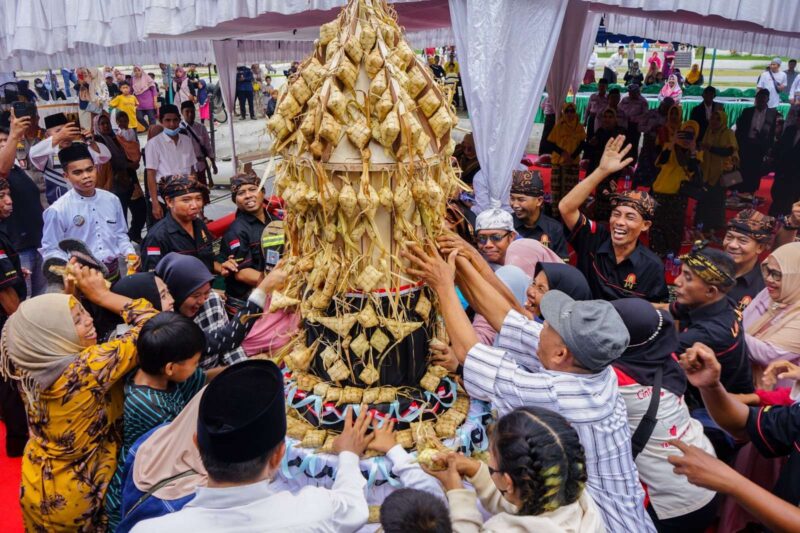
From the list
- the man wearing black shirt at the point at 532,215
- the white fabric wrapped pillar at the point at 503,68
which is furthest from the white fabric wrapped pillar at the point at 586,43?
the man wearing black shirt at the point at 532,215

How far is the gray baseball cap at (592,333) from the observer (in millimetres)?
1808

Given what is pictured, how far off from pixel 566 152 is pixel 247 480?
7.89 m

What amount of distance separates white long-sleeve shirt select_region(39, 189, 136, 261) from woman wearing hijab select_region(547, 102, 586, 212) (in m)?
5.95

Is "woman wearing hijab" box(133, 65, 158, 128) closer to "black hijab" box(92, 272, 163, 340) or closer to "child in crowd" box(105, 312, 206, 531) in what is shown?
"black hijab" box(92, 272, 163, 340)

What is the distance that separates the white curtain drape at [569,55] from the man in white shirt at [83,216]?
6.25 m

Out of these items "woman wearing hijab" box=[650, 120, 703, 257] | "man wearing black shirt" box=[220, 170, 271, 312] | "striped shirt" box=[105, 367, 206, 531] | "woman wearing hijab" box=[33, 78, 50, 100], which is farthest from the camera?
"woman wearing hijab" box=[33, 78, 50, 100]

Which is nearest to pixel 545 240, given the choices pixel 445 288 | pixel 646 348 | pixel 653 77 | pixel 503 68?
pixel 503 68

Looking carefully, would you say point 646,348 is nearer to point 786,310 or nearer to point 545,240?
point 786,310

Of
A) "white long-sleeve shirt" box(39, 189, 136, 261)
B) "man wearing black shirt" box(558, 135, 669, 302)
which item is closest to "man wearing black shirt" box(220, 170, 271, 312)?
"white long-sleeve shirt" box(39, 189, 136, 261)

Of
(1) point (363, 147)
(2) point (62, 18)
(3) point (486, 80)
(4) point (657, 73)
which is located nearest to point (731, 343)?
(1) point (363, 147)

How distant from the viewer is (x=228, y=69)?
9.30m

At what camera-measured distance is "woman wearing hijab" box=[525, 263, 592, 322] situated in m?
2.81

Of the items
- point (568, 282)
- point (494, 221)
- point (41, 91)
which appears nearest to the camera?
point (568, 282)

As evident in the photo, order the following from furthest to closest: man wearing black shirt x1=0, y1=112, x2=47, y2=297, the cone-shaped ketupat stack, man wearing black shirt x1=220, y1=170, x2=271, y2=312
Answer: man wearing black shirt x1=0, y1=112, x2=47, y2=297
man wearing black shirt x1=220, y1=170, x2=271, y2=312
the cone-shaped ketupat stack
